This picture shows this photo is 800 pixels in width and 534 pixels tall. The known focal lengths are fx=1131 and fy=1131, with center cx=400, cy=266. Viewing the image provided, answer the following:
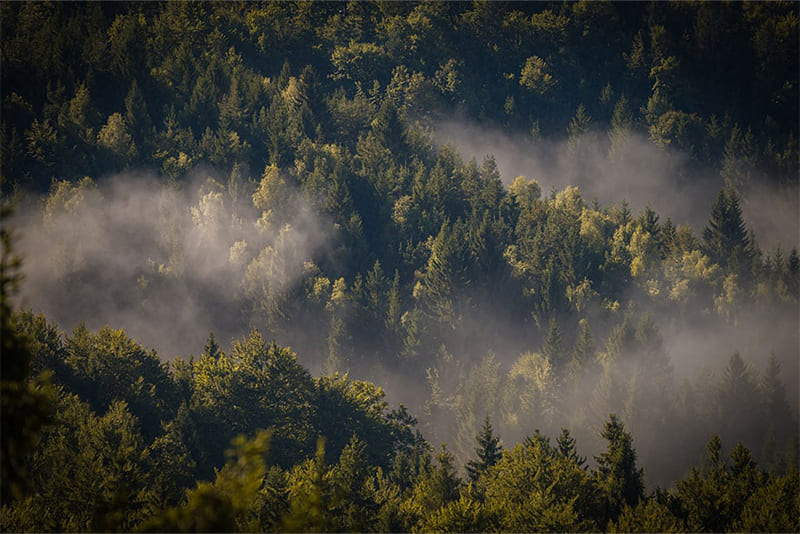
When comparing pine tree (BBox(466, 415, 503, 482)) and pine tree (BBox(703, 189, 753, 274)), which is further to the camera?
pine tree (BBox(703, 189, 753, 274))

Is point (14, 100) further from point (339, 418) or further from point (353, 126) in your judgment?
point (339, 418)

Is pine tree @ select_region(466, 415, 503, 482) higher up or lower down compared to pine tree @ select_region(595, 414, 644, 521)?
higher up

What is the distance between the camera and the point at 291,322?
151 metres

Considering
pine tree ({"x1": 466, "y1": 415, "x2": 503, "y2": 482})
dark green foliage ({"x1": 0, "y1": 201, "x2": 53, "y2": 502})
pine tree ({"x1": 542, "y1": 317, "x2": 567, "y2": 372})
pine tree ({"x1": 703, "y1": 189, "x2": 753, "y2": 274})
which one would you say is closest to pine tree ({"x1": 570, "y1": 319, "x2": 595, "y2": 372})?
pine tree ({"x1": 542, "y1": 317, "x2": 567, "y2": 372})

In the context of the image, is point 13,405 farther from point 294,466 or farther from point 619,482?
point 294,466

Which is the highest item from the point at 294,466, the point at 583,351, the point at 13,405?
the point at 583,351

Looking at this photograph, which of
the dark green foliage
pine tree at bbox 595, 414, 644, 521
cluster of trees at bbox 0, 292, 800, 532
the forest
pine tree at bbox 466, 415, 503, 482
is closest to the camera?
the dark green foliage

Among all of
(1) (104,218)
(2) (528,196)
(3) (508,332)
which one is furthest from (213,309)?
(2) (528,196)

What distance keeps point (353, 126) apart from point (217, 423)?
88.5 m

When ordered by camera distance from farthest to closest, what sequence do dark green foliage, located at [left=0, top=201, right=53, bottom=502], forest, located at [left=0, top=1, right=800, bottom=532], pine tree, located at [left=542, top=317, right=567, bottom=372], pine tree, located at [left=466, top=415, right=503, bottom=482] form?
pine tree, located at [left=542, top=317, right=567, bottom=372]
forest, located at [left=0, top=1, right=800, bottom=532]
pine tree, located at [left=466, top=415, right=503, bottom=482]
dark green foliage, located at [left=0, top=201, right=53, bottom=502]

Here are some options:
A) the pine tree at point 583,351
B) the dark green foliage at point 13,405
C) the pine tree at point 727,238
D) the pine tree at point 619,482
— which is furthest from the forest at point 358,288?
the dark green foliage at point 13,405

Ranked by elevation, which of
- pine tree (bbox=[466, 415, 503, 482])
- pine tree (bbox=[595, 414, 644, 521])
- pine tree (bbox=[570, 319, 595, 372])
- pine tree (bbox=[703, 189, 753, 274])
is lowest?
pine tree (bbox=[595, 414, 644, 521])

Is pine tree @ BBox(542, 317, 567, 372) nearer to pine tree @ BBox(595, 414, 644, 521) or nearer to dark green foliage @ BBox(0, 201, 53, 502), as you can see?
pine tree @ BBox(595, 414, 644, 521)

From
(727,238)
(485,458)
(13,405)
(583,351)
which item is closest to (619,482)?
(485,458)
